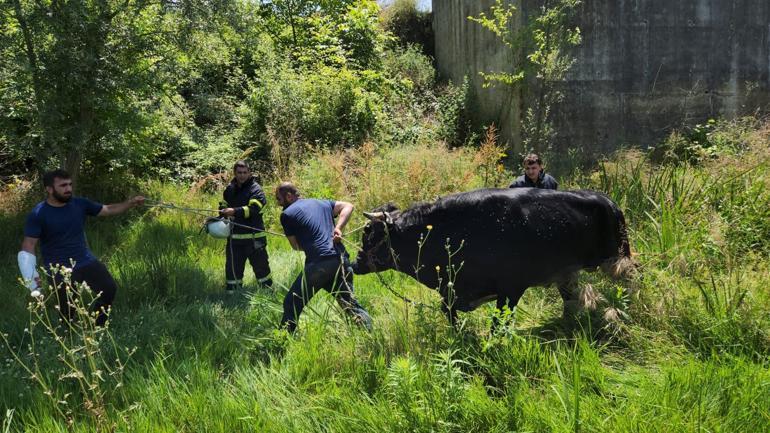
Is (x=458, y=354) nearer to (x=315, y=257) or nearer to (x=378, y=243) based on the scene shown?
(x=378, y=243)

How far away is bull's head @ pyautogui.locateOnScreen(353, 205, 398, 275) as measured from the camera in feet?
13.7

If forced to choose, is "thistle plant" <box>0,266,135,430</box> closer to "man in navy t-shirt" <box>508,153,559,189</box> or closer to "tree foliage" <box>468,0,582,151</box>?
"man in navy t-shirt" <box>508,153,559,189</box>

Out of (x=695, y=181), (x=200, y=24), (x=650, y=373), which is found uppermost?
(x=200, y=24)

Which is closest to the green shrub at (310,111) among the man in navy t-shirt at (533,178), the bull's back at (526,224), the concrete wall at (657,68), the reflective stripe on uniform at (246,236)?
the concrete wall at (657,68)

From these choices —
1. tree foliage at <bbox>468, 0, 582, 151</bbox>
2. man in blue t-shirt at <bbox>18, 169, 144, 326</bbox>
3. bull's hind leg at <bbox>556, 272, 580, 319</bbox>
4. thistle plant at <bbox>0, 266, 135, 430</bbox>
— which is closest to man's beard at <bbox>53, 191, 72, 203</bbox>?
man in blue t-shirt at <bbox>18, 169, 144, 326</bbox>

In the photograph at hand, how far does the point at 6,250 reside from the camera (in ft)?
24.6

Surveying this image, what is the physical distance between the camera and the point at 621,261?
4.19 m

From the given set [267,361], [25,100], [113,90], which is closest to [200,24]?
[113,90]

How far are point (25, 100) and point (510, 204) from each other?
6912 millimetres

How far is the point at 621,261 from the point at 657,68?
7832 mm

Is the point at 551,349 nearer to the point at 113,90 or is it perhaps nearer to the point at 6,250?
the point at 113,90

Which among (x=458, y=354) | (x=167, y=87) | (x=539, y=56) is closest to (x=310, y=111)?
(x=167, y=87)

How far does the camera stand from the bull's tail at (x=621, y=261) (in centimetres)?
417

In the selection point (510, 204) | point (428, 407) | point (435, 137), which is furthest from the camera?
point (435, 137)
